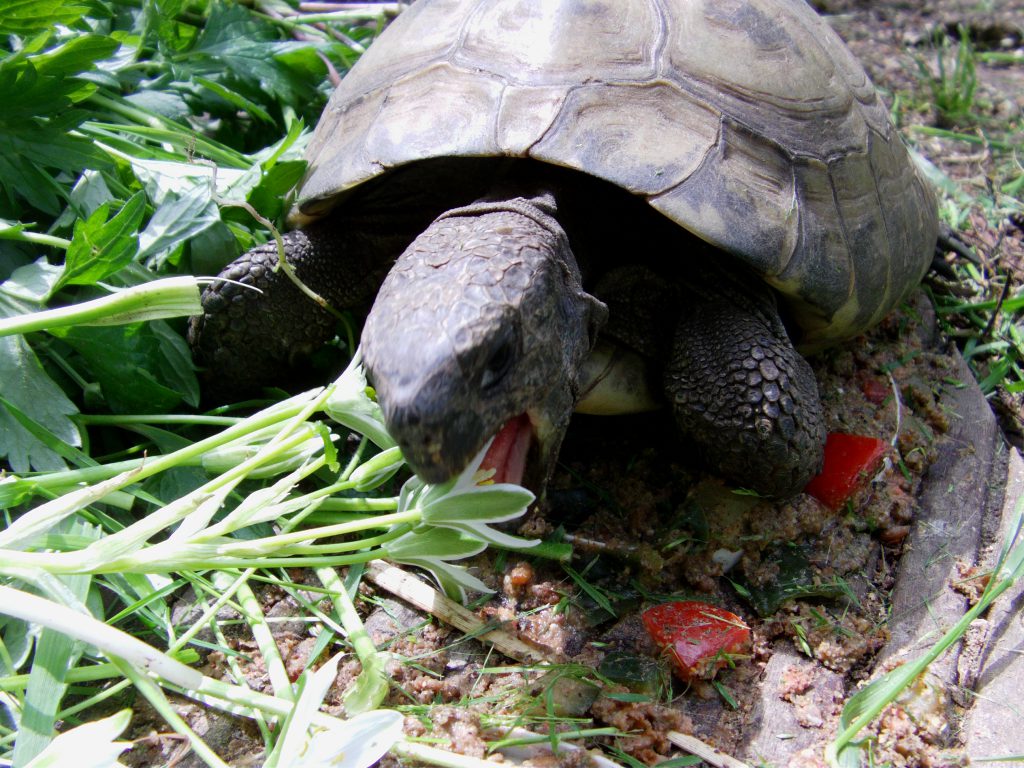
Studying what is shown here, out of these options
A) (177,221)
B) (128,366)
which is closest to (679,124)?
(177,221)

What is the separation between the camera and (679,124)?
225 cm

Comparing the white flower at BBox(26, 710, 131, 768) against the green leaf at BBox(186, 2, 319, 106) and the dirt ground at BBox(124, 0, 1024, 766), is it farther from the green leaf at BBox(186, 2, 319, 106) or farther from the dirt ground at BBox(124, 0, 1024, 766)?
the green leaf at BBox(186, 2, 319, 106)

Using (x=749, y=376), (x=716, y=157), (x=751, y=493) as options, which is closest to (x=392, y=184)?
(x=716, y=157)

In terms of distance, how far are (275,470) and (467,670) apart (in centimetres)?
62

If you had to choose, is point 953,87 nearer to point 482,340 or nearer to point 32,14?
point 482,340

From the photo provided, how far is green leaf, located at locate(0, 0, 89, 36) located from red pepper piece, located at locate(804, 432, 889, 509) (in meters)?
2.40

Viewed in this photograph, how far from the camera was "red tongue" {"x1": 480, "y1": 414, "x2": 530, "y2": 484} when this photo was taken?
195cm

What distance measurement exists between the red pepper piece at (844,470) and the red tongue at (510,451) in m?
0.87

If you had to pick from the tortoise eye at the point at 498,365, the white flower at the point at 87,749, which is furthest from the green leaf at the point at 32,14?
the white flower at the point at 87,749

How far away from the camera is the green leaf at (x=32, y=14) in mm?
2371

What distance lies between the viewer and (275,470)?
1997mm

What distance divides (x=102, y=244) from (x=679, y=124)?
4.76 ft

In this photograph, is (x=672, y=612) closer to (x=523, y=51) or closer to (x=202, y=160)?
(x=523, y=51)

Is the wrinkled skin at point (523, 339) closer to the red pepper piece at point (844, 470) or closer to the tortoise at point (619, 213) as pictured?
the tortoise at point (619, 213)
